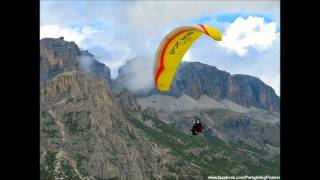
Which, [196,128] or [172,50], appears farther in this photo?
[196,128]

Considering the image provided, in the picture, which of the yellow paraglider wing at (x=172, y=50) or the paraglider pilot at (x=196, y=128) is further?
the paraglider pilot at (x=196, y=128)

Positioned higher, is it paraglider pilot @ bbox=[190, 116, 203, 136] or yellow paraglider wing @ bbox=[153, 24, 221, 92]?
yellow paraglider wing @ bbox=[153, 24, 221, 92]

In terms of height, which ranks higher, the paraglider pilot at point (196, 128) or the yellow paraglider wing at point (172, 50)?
the yellow paraglider wing at point (172, 50)

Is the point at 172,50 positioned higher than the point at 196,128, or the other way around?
the point at 172,50

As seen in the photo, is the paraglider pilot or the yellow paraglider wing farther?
the paraglider pilot
